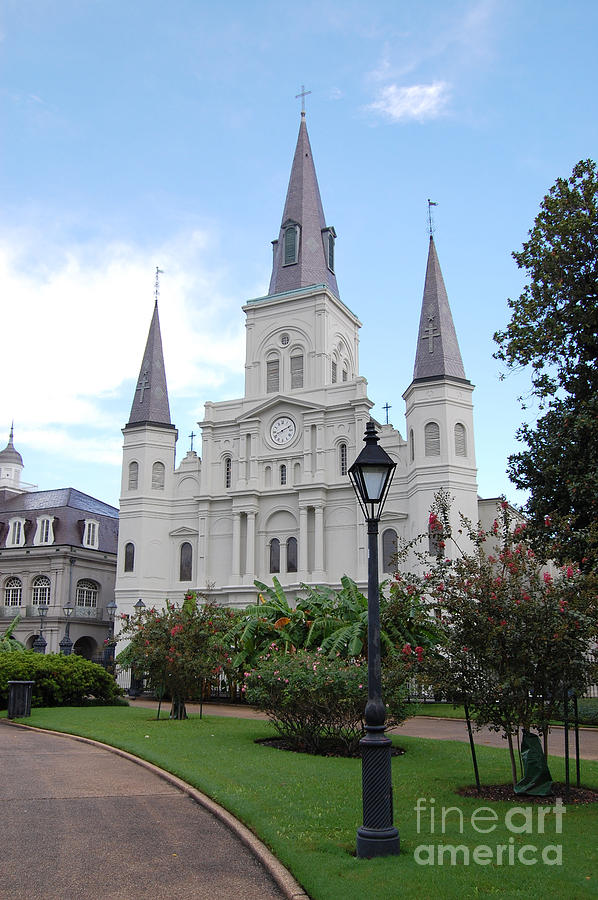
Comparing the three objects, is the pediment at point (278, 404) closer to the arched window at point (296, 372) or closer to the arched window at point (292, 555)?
the arched window at point (296, 372)

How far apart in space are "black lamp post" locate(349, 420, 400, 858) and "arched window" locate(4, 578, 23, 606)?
46968 millimetres

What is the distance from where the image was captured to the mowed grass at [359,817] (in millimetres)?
6852

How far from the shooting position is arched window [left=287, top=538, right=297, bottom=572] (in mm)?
43094

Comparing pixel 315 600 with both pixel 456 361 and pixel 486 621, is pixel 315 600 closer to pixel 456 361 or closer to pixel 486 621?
pixel 486 621

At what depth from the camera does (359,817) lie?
9.24 meters

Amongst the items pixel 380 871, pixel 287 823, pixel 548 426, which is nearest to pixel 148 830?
pixel 287 823

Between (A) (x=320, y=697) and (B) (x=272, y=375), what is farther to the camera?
(B) (x=272, y=375)

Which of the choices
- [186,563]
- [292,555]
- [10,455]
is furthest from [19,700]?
[10,455]

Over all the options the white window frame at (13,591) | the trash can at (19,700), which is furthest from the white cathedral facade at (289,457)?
the trash can at (19,700)

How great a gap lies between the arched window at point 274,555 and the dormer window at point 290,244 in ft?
58.2

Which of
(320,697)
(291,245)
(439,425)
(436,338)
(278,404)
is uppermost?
(291,245)

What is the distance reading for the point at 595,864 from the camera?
741 cm

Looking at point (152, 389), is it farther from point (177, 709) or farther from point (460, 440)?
point (177, 709)

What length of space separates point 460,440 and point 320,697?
27.1m
